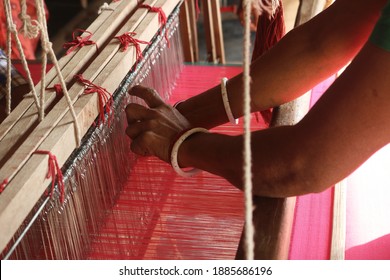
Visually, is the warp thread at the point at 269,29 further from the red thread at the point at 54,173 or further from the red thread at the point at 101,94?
the red thread at the point at 54,173

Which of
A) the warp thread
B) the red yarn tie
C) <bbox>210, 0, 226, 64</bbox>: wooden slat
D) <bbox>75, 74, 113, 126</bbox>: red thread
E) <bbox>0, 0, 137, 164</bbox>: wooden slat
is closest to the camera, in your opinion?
the red yarn tie

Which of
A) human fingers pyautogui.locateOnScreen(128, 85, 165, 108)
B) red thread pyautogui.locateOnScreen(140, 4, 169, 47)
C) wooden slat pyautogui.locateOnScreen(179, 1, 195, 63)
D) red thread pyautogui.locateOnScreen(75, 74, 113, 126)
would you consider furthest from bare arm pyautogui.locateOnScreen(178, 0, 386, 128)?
wooden slat pyautogui.locateOnScreen(179, 1, 195, 63)

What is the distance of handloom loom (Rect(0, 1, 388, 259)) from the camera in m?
A: 1.14

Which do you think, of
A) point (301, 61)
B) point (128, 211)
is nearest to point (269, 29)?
point (301, 61)

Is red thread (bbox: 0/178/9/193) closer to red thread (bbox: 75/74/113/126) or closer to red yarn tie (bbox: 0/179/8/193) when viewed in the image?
red yarn tie (bbox: 0/179/8/193)

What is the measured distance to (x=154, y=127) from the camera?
53.3 inches

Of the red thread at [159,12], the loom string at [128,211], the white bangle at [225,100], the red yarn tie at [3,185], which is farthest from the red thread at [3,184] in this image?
the red thread at [159,12]

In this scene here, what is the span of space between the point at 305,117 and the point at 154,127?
1.41 ft

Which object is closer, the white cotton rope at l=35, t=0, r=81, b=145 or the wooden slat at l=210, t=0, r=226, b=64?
the white cotton rope at l=35, t=0, r=81, b=145

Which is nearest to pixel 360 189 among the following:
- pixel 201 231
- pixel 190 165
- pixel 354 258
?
pixel 354 258

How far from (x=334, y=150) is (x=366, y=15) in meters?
0.42

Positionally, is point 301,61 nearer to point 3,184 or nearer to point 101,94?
point 101,94

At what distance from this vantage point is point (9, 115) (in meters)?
1.34
